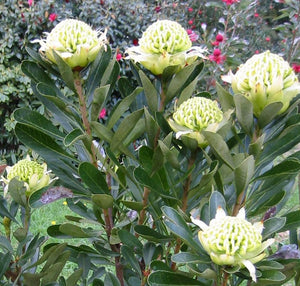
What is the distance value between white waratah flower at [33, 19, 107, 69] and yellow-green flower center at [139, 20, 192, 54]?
0.11m

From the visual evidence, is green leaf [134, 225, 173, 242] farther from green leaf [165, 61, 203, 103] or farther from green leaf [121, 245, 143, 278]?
green leaf [165, 61, 203, 103]

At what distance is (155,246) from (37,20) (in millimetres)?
3843

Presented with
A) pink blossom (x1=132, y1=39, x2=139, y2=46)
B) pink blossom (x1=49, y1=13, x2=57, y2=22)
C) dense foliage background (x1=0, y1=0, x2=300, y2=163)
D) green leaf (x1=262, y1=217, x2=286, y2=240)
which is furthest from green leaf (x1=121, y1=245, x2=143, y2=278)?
pink blossom (x1=132, y1=39, x2=139, y2=46)

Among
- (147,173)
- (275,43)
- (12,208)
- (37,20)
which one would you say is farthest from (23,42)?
(275,43)

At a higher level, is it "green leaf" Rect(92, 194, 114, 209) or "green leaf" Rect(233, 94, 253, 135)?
"green leaf" Rect(233, 94, 253, 135)

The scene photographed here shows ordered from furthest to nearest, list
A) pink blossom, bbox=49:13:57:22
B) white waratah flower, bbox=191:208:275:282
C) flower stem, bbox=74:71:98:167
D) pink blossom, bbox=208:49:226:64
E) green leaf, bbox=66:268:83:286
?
pink blossom, bbox=49:13:57:22 < pink blossom, bbox=208:49:226:64 < green leaf, bbox=66:268:83:286 < flower stem, bbox=74:71:98:167 < white waratah flower, bbox=191:208:275:282

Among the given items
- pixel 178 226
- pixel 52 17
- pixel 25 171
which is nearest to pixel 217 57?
pixel 52 17

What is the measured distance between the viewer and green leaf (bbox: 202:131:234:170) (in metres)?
0.87

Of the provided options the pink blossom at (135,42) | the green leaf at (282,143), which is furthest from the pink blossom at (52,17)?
the green leaf at (282,143)

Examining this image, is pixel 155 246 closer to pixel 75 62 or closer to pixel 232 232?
pixel 232 232

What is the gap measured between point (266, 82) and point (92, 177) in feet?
1.33

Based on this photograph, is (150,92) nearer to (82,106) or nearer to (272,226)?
(82,106)

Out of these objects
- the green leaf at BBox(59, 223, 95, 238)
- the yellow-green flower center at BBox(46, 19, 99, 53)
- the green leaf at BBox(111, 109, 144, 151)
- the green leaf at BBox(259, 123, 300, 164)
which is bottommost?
the green leaf at BBox(59, 223, 95, 238)

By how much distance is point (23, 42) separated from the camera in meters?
4.49
